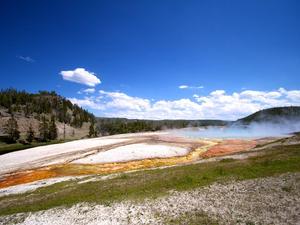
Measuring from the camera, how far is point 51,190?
34531 millimetres

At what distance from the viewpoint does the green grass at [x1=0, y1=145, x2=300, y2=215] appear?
27.5 m

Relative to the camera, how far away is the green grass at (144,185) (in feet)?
90.3

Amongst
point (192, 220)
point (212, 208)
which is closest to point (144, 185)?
point (212, 208)

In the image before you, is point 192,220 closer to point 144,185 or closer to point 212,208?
point 212,208

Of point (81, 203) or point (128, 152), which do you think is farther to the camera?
point (128, 152)

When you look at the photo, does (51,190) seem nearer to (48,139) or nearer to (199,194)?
(199,194)

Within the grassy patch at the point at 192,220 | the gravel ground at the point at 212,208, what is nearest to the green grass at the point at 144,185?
the gravel ground at the point at 212,208

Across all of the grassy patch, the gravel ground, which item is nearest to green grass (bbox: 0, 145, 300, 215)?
the gravel ground

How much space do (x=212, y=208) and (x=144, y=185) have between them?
32.1ft

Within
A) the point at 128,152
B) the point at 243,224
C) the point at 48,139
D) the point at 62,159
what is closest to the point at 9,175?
Answer: the point at 62,159

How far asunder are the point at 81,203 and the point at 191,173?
1282cm

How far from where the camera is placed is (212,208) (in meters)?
21.8

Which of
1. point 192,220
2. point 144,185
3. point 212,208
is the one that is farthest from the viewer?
point 144,185

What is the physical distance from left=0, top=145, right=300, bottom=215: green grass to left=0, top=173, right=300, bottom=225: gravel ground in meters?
1.53
